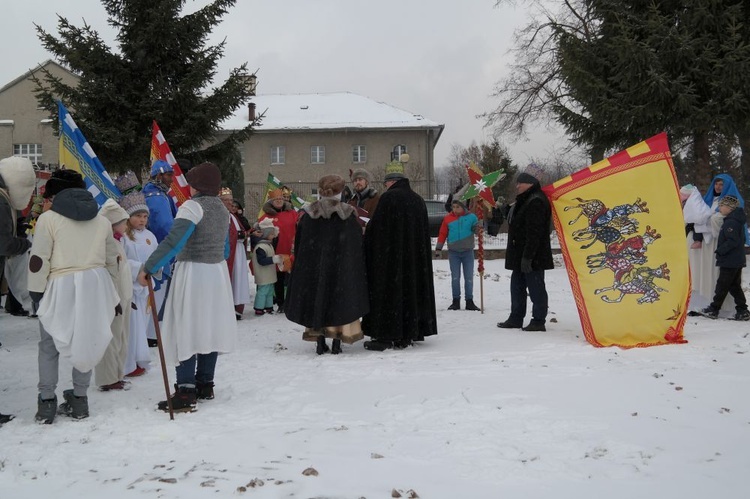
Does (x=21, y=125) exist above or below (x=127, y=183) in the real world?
above

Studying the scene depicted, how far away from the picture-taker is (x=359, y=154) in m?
48.3

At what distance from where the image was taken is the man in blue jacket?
8984 mm

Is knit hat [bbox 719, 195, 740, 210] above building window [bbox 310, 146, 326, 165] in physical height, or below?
below

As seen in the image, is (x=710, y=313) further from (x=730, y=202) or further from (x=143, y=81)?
(x=143, y=81)

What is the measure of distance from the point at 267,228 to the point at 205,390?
5627 millimetres

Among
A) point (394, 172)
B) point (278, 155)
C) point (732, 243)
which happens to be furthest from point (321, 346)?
point (278, 155)

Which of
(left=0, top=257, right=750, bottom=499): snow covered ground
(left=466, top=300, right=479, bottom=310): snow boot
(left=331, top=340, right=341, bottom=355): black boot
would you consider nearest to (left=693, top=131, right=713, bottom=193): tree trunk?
(left=466, top=300, right=479, bottom=310): snow boot

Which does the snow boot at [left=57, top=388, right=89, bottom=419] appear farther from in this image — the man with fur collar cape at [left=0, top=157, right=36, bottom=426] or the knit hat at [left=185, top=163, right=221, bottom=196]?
the knit hat at [left=185, top=163, right=221, bottom=196]

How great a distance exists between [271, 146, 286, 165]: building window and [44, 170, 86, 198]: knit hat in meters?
43.3

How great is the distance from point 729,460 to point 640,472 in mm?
640

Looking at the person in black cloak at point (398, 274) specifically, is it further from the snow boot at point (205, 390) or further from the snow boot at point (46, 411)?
the snow boot at point (46, 411)

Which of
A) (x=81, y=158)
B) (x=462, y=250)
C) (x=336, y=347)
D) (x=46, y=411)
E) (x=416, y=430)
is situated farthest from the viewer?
(x=462, y=250)

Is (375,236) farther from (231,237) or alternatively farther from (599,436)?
(599,436)

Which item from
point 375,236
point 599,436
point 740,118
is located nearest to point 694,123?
point 740,118
